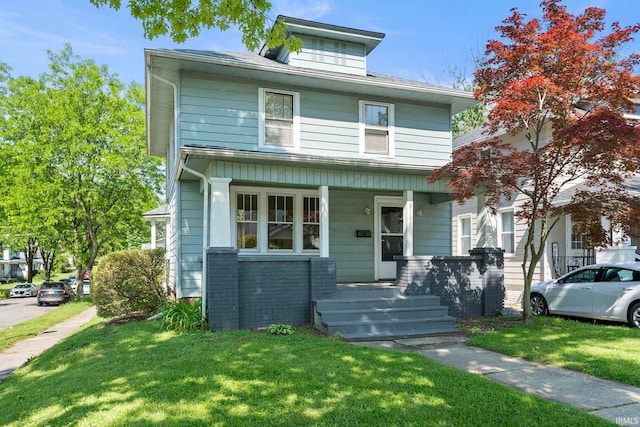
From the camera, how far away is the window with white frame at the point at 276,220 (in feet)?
34.3

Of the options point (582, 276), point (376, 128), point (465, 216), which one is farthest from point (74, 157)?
point (582, 276)

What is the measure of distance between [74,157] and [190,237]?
16193 millimetres

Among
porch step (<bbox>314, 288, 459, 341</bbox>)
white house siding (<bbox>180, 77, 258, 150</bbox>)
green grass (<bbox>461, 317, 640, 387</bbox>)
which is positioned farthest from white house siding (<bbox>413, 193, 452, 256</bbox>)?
white house siding (<bbox>180, 77, 258, 150</bbox>)

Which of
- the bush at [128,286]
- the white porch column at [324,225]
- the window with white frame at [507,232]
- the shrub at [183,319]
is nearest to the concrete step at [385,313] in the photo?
the white porch column at [324,225]

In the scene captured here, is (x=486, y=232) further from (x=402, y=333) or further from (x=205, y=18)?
(x=205, y=18)

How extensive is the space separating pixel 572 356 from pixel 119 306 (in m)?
9.30

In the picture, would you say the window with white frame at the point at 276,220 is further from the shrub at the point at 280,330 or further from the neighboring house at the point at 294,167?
the shrub at the point at 280,330

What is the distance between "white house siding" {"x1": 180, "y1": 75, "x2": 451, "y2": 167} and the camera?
9.98 m

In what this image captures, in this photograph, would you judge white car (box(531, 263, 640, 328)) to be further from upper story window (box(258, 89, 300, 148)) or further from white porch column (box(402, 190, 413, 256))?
upper story window (box(258, 89, 300, 148))

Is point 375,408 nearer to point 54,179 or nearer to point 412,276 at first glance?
point 412,276

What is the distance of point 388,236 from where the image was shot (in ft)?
39.3

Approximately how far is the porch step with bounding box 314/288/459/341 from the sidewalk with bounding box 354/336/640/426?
2.86 feet

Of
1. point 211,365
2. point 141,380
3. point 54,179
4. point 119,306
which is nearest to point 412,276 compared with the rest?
point 211,365

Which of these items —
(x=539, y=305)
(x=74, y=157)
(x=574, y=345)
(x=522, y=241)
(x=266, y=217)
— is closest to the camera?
(x=574, y=345)
